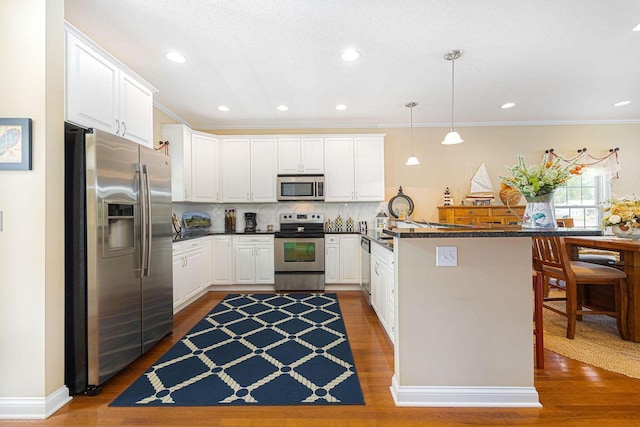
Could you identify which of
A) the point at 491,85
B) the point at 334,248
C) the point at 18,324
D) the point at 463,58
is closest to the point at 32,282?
the point at 18,324

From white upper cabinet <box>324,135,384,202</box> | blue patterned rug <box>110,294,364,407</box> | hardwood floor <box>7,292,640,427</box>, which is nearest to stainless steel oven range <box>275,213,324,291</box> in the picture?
white upper cabinet <box>324,135,384,202</box>

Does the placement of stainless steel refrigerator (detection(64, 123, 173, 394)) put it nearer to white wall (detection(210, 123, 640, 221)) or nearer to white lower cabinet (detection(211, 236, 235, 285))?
white lower cabinet (detection(211, 236, 235, 285))

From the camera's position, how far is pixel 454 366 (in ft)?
5.96

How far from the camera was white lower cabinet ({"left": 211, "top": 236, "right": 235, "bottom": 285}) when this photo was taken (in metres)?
4.44

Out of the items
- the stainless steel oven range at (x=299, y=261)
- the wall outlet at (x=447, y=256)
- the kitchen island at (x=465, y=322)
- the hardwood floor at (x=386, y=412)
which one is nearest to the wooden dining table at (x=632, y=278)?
the hardwood floor at (x=386, y=412)

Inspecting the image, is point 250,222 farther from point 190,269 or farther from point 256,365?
point 256,365

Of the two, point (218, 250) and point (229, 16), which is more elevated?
point (229, 16)

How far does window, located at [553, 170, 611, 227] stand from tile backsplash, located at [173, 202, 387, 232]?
10.2ft

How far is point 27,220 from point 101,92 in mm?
1076

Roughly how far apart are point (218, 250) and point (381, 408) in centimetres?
337

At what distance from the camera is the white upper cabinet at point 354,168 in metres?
4.67

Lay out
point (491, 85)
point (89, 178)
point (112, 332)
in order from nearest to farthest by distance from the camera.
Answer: point (89, 178) < point (112, 332) < point (491, 85)

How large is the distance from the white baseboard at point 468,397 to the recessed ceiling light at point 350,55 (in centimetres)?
277

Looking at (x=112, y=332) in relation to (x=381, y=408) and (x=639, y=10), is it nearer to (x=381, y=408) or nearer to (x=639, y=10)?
(x=381, y=408)
